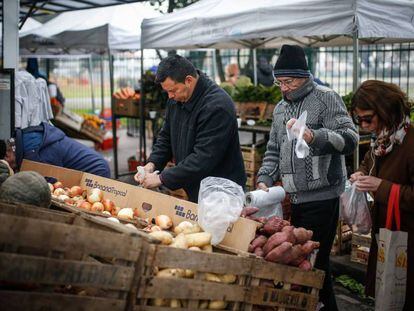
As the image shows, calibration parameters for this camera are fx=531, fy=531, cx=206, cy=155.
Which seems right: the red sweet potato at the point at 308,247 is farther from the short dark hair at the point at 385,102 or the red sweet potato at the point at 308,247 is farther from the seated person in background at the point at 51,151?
the seated person in background at the point at 51,151

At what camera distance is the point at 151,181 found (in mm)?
3992

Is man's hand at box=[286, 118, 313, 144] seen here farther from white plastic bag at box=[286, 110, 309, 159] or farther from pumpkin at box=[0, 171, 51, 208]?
pumpkin at box=[0, 171, 51, 208]

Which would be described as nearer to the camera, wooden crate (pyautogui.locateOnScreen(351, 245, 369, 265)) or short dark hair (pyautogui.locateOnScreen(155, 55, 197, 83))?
short dark hair (pyautogui.locateOnScreen(155, 55, 197, 83))

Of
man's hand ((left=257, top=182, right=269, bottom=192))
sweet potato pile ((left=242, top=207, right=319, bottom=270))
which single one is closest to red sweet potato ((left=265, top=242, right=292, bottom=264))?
sweet potato pile ((left=242, top=207, right=319, bottom=270))

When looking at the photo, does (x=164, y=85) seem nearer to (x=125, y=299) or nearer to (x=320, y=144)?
(x=320, y=144)

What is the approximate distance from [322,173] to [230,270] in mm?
1423

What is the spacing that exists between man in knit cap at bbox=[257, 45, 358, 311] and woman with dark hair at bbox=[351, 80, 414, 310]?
0.42 metres

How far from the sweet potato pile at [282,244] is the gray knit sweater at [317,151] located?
792 mm


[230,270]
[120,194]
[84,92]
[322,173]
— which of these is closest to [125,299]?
[230,270]

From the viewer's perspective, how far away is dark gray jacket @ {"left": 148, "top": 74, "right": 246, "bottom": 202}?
154 inches

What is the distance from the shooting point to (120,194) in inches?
156

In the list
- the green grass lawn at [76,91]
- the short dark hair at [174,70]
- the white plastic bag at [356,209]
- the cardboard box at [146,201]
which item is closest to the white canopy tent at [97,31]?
the cardboard box at [146,201]

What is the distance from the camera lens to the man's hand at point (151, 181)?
3.99 m

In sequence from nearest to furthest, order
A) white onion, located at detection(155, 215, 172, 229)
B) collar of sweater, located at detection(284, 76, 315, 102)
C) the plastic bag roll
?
1. white onion, located at detection(155, 215, 172, 229)
2. collar of sweater, located at detection(284, 76, 315, 102)
3. the plastic bag roll
